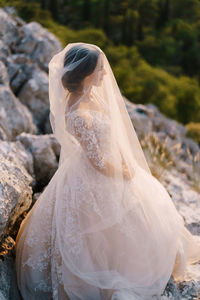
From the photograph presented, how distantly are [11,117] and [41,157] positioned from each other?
0.92 metres

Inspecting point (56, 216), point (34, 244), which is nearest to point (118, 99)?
point (56, 216)

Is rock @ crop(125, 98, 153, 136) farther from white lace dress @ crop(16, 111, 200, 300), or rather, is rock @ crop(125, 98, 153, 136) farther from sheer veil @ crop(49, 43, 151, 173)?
white lace dress @ crop(16, 111, 200, 300)

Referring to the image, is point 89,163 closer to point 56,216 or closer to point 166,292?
point 56,216

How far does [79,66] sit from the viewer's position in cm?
258

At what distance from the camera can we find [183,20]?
32656 millimetres

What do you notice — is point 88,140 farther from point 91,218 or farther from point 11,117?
point 11,117

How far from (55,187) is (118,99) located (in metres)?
0.90

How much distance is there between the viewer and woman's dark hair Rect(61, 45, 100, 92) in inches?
102

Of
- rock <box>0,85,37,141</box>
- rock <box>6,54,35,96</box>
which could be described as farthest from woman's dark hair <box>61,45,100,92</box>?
rock <box>6,54,35,96</box>

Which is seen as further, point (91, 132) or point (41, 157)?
point (41, 157)

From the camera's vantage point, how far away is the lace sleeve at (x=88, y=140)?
2.53 meters

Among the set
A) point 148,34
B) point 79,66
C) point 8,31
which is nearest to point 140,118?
point 8,31

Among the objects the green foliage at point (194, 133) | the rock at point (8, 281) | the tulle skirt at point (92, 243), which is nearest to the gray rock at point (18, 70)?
the tulle skirt at point (92, 243)

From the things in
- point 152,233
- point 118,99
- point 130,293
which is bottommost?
point 130,293
